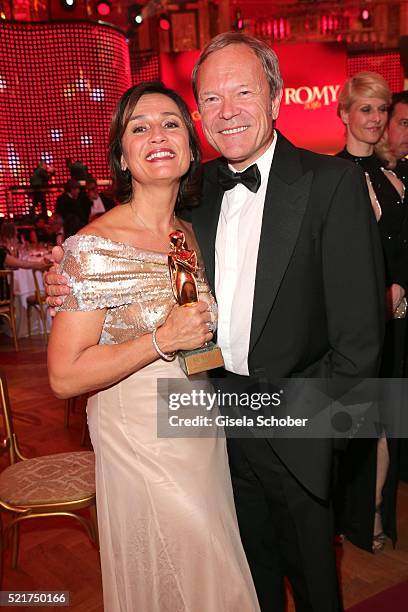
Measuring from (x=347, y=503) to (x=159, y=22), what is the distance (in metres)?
13.4

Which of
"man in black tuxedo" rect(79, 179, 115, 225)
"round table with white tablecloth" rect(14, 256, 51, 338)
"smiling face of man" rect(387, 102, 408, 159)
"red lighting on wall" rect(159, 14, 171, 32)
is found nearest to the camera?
"smiling face of man" rect(387, 102, 408, 159)

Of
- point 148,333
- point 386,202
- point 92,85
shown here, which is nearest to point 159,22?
Result: point 92,85

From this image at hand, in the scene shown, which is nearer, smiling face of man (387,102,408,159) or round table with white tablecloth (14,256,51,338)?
smiling face of man (387,102,408,159)

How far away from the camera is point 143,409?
1634mm

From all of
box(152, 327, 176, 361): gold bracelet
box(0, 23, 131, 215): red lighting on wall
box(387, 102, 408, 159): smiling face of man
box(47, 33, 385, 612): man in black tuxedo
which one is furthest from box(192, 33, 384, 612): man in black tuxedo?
box(0, 23, 131, 215): red lighting on wall

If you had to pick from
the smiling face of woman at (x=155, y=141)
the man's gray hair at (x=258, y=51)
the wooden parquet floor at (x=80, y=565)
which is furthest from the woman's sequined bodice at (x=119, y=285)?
the wooden parquet floor at (x=80, y=565)

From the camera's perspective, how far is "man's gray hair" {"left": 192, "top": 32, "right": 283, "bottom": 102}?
1675 millimetres

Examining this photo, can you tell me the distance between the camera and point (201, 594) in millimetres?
1644

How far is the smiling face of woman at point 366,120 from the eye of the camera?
8.46 feet

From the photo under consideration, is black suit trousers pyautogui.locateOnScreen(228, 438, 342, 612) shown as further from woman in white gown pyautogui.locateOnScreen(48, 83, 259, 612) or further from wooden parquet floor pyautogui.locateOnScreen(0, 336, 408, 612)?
wooden parquet floor pyautogui.locateOnScreen(0, 336, 408, 612)

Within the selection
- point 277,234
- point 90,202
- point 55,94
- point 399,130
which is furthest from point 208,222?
point 55,94

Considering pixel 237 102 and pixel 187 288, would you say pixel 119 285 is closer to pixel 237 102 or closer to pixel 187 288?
pixel 187 288

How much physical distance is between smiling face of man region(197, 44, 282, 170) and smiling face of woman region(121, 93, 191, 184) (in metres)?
0.11

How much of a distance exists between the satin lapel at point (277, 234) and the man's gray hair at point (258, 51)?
314 mm
